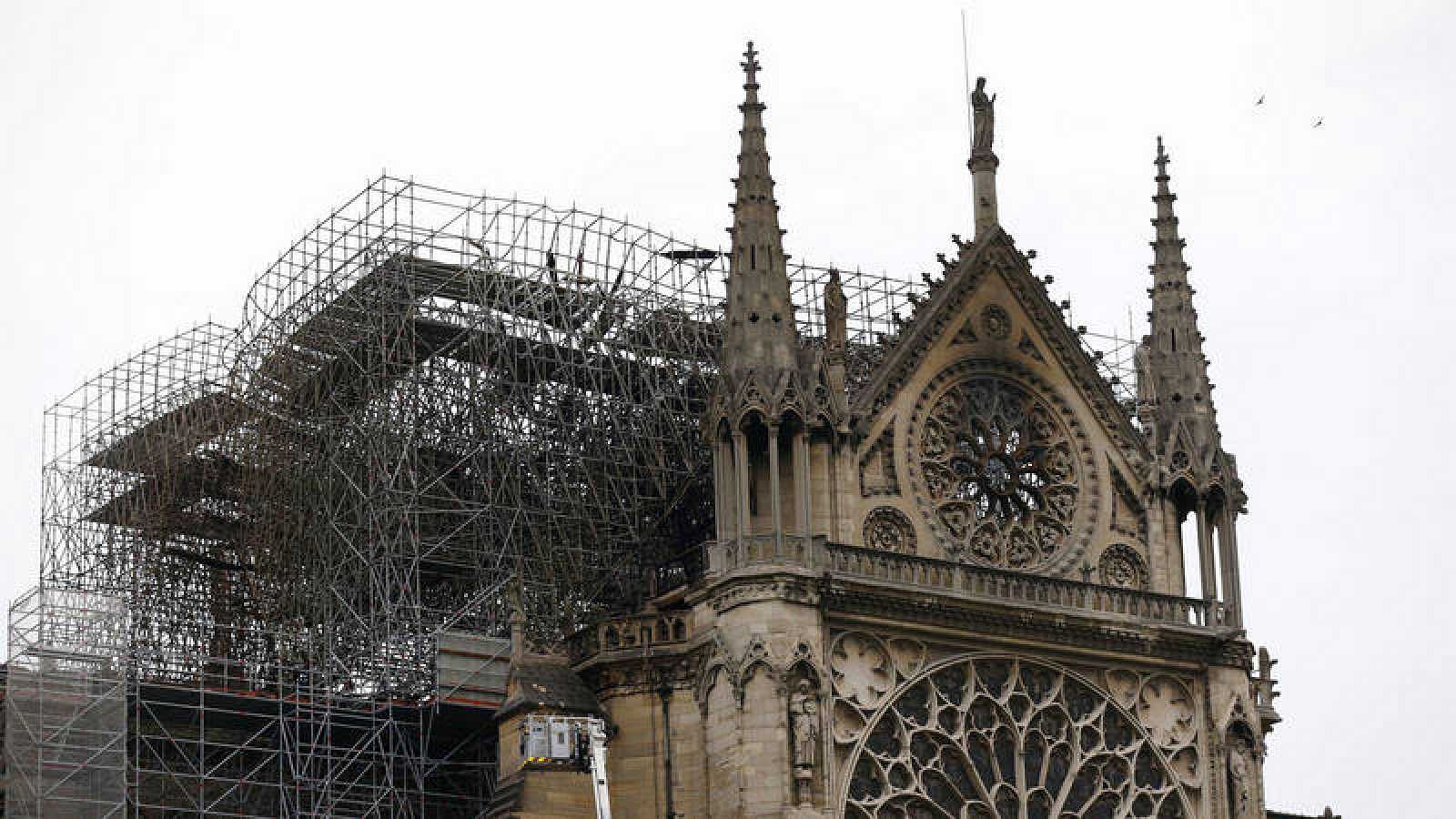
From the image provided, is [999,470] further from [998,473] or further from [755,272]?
[755,272]

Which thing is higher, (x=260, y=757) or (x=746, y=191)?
(x=746, y=191)

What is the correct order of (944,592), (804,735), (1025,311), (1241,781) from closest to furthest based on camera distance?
(804,735), (944,592), (1241,781), (1025,311)

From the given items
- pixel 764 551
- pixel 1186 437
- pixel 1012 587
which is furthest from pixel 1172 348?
pixel 764 551

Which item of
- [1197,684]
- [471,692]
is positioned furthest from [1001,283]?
[471,692]

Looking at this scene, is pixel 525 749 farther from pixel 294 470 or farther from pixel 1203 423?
pixel 1203 423

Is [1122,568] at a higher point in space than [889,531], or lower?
lower

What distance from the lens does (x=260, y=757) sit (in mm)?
50031

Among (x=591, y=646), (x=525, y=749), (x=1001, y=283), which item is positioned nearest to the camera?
(x=525, y=749)

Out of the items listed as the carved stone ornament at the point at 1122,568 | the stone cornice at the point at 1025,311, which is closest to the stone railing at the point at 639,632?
the stone cornice at the point at 1025,311

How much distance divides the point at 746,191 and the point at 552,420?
759cm

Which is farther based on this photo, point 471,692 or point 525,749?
point 471,692

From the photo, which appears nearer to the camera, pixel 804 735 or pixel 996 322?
pixel 804 735

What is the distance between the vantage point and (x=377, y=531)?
2007 inches

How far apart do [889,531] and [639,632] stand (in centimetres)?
473
